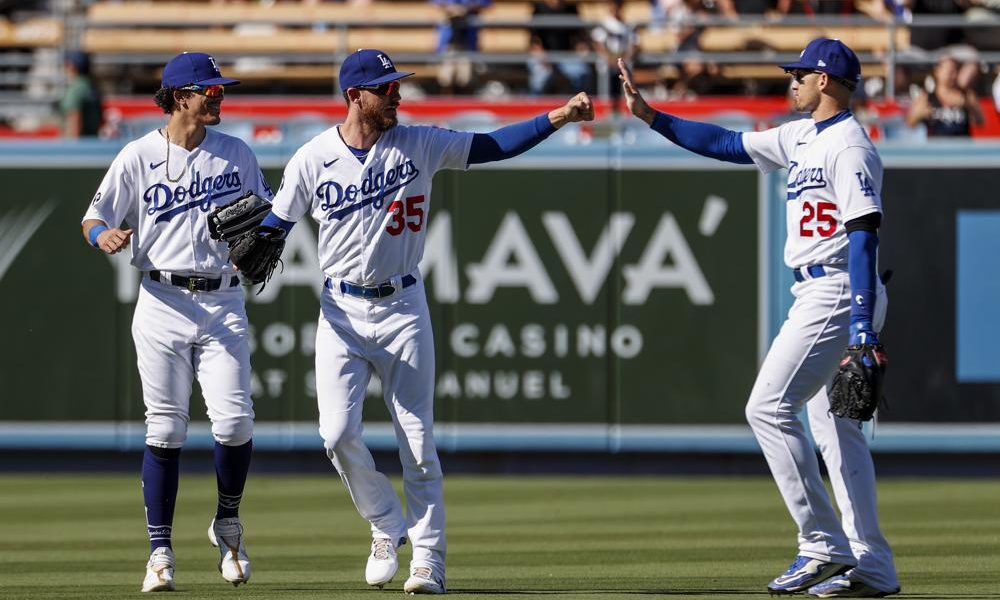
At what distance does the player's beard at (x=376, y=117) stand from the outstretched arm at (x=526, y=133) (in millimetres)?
349

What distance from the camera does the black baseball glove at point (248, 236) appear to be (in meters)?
6.56

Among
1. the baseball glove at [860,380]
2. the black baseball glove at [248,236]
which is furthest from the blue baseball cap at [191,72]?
the baseball glove at [860,380]

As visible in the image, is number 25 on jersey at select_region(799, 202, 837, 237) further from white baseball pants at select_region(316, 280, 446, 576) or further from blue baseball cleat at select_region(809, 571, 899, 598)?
white baseball pants at select_region(316, 280, 446, 576)

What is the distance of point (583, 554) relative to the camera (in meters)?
8.09

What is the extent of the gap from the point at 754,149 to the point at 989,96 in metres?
7.18

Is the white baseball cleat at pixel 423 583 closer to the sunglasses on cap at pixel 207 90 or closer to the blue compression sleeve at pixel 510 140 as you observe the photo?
the blue compression sleeve at pixel 510 140

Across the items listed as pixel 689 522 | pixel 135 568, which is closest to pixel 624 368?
pixel 689 522

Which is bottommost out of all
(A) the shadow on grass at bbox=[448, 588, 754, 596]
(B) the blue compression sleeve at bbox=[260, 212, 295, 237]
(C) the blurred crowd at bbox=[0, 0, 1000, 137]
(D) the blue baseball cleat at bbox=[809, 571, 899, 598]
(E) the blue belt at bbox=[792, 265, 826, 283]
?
(A) the shadow on grass at bbox=[448, 588, 754, 596]

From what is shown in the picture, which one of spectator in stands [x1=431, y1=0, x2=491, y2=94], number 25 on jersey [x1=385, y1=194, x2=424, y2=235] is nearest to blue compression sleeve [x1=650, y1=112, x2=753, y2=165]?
number 25 on jersey [x1=385, y1=194, x2=424, y2=235]

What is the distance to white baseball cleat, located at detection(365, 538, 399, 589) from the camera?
6.65 metres

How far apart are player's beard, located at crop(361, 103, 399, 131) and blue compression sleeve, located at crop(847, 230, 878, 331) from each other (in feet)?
6.19

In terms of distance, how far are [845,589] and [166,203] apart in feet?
10.5

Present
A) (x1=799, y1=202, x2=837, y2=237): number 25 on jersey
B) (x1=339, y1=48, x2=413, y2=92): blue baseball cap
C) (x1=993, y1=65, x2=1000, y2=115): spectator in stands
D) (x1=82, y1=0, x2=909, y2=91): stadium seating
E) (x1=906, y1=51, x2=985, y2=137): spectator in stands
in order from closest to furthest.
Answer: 1. (x1=799, y1=202, x2=837, y2=237): number 25 on jersey
2. (x1=339, y1=48, x2=413, y2=92): blue baseball cap
3. (x1=906, y1=51, x2=985, y2=137): spectator in stands
4. (x1=993, y1=65, x2=1000, y2=115): spectator in stands
5. (x1=82, y1=0, x2=909, y2=91): stadium seating

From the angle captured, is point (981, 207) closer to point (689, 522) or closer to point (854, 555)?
point (689, 522)
